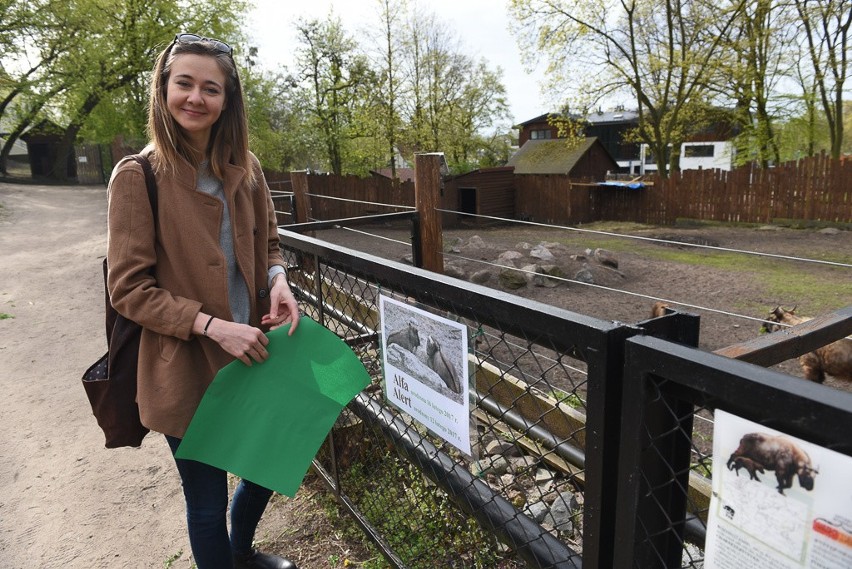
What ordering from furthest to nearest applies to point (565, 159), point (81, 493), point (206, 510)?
point (565, 159), point (81, 493), point (206, 510)

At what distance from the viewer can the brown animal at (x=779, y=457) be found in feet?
2.42

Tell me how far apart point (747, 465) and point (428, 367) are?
3.20ft

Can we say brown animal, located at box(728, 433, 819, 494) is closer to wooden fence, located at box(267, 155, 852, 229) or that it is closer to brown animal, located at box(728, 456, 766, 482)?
brown animal, located at box(728, 456, 766, 482)

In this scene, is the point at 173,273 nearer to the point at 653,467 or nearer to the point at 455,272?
the point at 653,467

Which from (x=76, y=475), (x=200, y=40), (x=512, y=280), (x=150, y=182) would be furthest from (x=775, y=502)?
(x=512, y=280)

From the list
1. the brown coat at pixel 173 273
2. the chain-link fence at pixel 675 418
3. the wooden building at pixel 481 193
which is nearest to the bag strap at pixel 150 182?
the brown coat at pixel 173 273

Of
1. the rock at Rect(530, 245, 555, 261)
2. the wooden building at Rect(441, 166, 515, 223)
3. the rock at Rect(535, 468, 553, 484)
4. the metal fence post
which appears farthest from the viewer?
the wooden building at Rect(441, 166, 515, 223)

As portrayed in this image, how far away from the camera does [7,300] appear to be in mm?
6945

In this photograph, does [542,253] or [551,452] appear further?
[542,253]

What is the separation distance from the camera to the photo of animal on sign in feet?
5.13

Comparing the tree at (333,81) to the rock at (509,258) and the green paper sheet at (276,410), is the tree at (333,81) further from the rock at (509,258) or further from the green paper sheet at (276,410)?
the green paper sheet at (276,410)

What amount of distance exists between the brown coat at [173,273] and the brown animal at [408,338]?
1.57 ft

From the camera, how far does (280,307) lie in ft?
6.31

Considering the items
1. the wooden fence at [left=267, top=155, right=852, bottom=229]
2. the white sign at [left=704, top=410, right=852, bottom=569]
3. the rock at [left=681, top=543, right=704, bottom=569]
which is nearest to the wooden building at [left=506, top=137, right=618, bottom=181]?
the wooden fence at [left=267, top=155, right=852, bottom=229]
